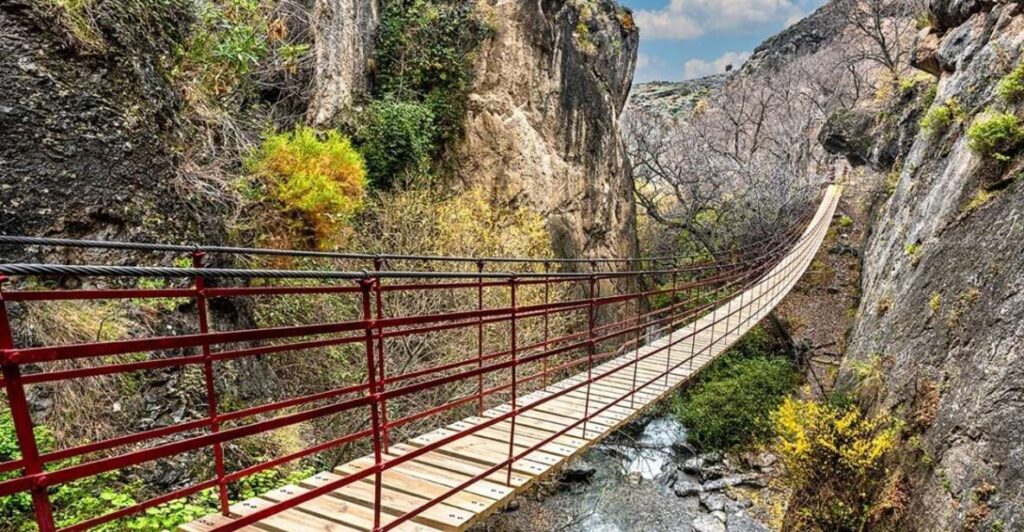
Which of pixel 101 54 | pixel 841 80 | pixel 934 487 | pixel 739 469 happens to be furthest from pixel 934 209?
pixel 841 80

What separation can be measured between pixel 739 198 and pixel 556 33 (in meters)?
6.07

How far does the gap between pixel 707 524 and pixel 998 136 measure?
5.89 metres

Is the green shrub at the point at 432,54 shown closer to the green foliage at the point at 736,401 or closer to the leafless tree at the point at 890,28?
the green foliage at the point at 736,401

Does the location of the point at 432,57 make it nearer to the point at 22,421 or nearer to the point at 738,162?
the point at 738,162

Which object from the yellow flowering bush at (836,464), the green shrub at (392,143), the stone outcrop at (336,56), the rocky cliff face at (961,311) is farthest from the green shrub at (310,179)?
the rocky cliff face at (961,311)

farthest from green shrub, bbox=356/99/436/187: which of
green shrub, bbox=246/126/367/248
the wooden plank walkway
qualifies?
the wooden plank walkway

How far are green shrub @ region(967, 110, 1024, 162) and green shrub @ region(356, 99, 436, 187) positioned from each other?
6.56m

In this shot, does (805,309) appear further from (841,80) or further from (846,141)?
(841,80)

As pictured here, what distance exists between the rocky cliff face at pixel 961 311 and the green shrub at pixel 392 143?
646cm

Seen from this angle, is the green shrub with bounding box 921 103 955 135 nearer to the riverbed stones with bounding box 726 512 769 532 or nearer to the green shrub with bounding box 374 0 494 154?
the riverbed stones with bounding box 726 512 769 532

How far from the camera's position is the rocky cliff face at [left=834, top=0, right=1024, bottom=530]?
128 inches

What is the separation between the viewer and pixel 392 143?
25.5 feet

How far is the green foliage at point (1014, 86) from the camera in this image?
15.1 ft

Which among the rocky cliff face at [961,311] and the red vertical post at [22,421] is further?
the rocky cliff face at [961,311]
